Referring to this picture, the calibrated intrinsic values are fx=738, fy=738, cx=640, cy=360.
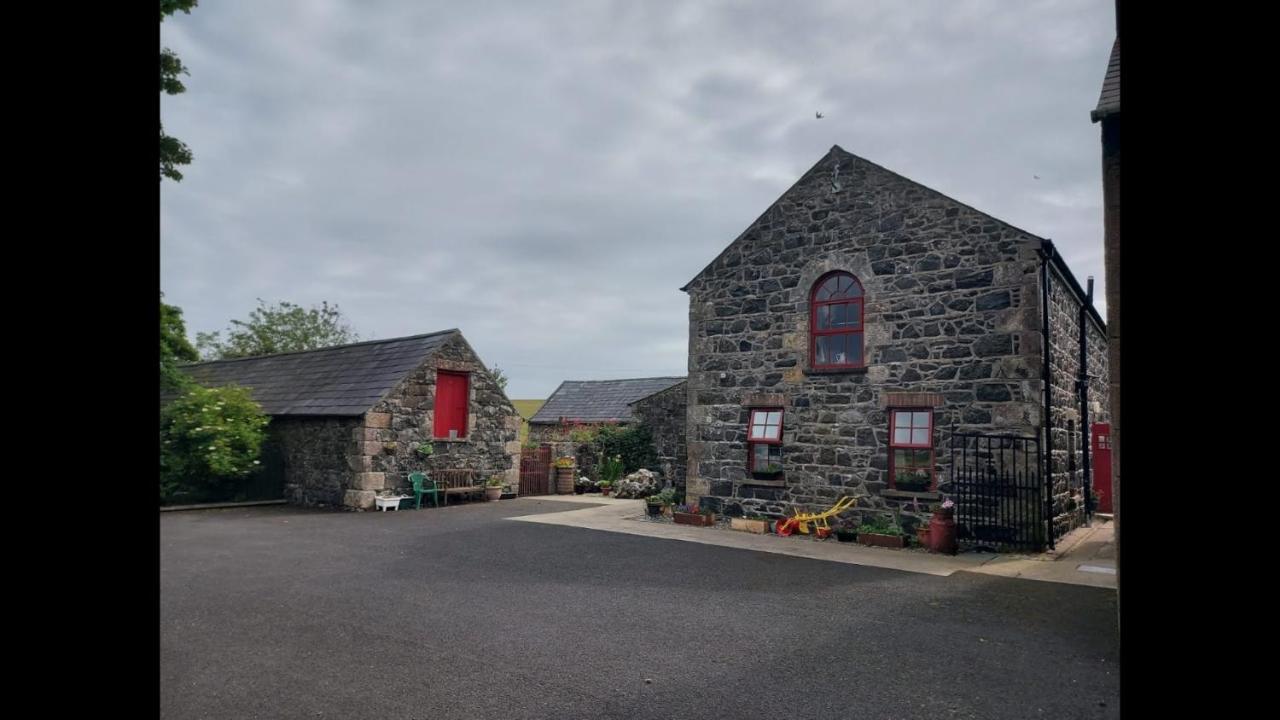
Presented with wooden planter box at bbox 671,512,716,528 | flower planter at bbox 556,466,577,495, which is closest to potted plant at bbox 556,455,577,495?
flower planter at bbox 556,466,577,495

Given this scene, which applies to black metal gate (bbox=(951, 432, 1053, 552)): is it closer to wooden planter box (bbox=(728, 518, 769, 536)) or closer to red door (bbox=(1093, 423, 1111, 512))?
wooden planter box (bbox=(728, 518, 769, 536))

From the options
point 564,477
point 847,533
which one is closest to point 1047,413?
point 847,533

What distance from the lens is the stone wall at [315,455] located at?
50.2 ft

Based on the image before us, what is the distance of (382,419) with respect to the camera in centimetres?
1512

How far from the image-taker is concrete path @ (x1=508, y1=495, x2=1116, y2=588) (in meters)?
8.91

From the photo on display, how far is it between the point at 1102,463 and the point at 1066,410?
3017mm

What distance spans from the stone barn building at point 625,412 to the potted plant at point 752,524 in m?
6.13

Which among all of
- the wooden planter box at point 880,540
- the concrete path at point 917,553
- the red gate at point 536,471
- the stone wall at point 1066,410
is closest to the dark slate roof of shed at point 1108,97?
the stone wall at point 1066,410

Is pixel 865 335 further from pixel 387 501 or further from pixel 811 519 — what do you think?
pixel 387 501
